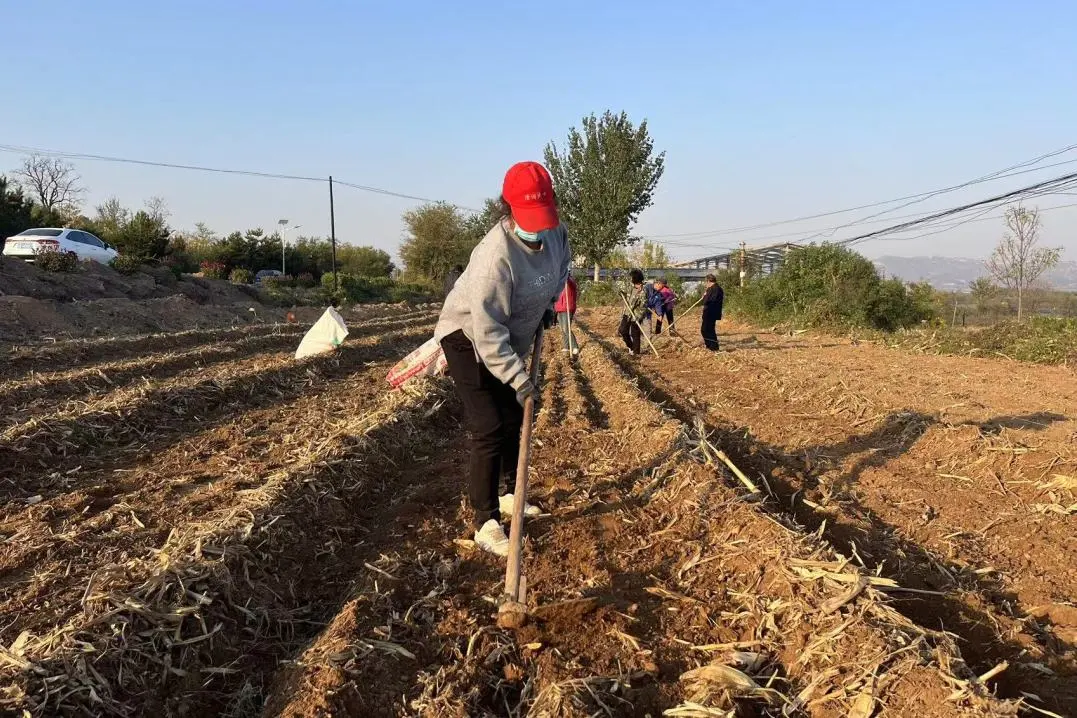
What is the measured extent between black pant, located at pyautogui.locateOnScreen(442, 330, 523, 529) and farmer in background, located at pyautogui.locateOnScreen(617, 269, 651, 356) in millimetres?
9395

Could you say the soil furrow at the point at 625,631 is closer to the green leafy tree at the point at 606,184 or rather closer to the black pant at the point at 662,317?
the black pant at the point at 662,317

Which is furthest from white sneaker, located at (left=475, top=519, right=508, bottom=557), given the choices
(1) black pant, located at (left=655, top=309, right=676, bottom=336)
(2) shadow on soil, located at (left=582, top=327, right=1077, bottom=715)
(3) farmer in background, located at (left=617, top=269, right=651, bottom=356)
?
(1) black pant, located at (left=655, top=309, right=676, bottom=336)

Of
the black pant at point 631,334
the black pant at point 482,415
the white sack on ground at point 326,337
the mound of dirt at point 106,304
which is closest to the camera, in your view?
the black pant at point 482,415

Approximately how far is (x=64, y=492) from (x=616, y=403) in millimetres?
5307

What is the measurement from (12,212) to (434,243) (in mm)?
29997

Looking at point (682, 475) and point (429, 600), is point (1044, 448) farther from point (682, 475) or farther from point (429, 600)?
point (429, 600)

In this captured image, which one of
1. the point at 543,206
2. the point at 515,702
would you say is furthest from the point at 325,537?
the point at 543,206

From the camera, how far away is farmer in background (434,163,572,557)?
3.28 metres

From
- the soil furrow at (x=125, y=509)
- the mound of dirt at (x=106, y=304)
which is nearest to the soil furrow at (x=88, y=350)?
the mound of dirt at (x=106, y=304)

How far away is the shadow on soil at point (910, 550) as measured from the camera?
2.64 metres

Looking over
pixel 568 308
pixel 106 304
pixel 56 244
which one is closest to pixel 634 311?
pixel 568 308

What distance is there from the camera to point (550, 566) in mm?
3436

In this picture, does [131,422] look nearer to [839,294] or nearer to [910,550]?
[910,550]

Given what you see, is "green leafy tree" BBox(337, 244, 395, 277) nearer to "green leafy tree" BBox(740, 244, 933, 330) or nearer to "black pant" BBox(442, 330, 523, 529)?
"green leafy tree" BBox(740, 244, 933, 330)
